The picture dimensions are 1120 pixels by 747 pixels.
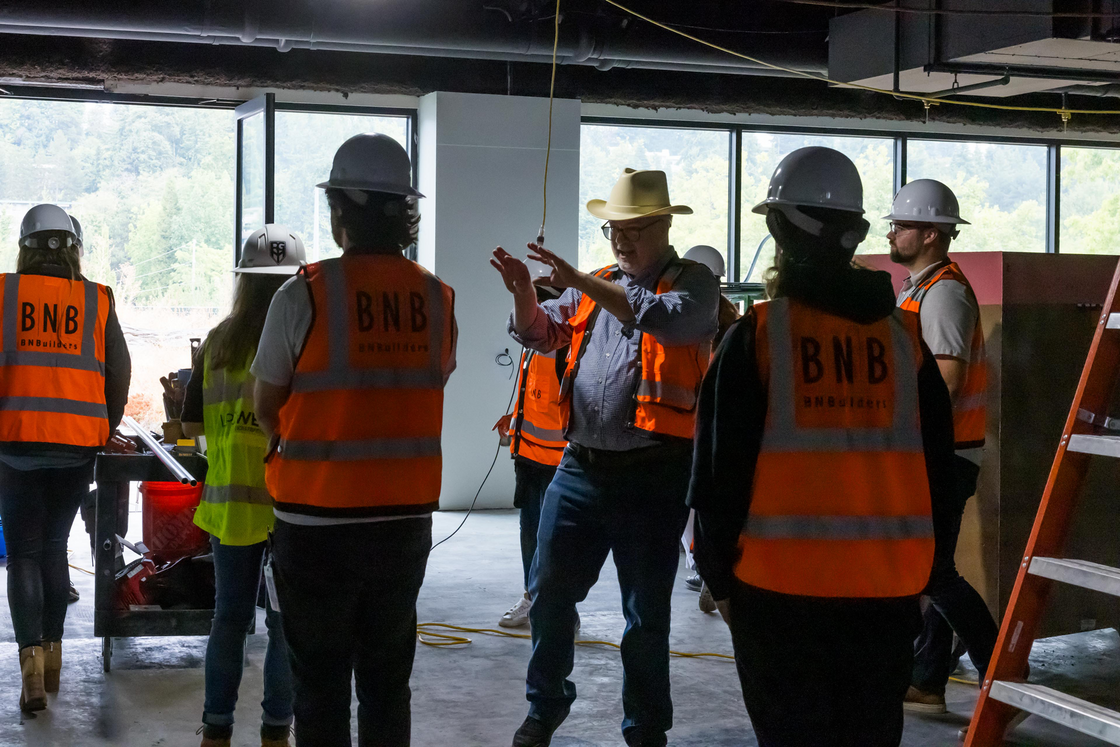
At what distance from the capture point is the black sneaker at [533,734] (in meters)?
3.29

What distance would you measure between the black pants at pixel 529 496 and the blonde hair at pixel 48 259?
188 cm

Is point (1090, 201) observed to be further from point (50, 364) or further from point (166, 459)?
point (50, 364)

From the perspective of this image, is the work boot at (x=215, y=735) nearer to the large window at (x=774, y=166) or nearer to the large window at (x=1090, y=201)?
the large window at (x=774, y=166)

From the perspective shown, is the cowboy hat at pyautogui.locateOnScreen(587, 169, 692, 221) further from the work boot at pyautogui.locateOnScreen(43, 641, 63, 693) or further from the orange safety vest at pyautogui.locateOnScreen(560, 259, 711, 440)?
the work boot at pyautogui.locateOnScreen(43, 641, 63, 693)

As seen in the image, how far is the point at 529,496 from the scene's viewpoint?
15.6 feet

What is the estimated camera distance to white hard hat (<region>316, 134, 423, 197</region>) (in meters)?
2.44

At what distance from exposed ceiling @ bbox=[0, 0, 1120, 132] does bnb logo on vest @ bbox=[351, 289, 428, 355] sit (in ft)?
13.7

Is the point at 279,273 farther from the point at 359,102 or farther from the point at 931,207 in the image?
the point at 359,102

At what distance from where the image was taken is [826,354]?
205 cm

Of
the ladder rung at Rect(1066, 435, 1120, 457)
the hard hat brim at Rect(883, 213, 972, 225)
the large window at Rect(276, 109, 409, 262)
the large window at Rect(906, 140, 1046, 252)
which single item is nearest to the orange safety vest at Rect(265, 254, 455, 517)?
the ladder rung at Rect(1066, 435, 1120, 457)

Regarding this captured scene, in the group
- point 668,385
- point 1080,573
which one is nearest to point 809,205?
point 668,385

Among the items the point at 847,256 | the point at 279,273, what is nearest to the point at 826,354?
the point at 847,256

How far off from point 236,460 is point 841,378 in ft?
6.00

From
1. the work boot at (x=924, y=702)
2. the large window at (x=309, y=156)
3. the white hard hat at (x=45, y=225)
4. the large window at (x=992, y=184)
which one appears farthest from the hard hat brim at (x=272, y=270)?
the large window at (x=992, y=184)
